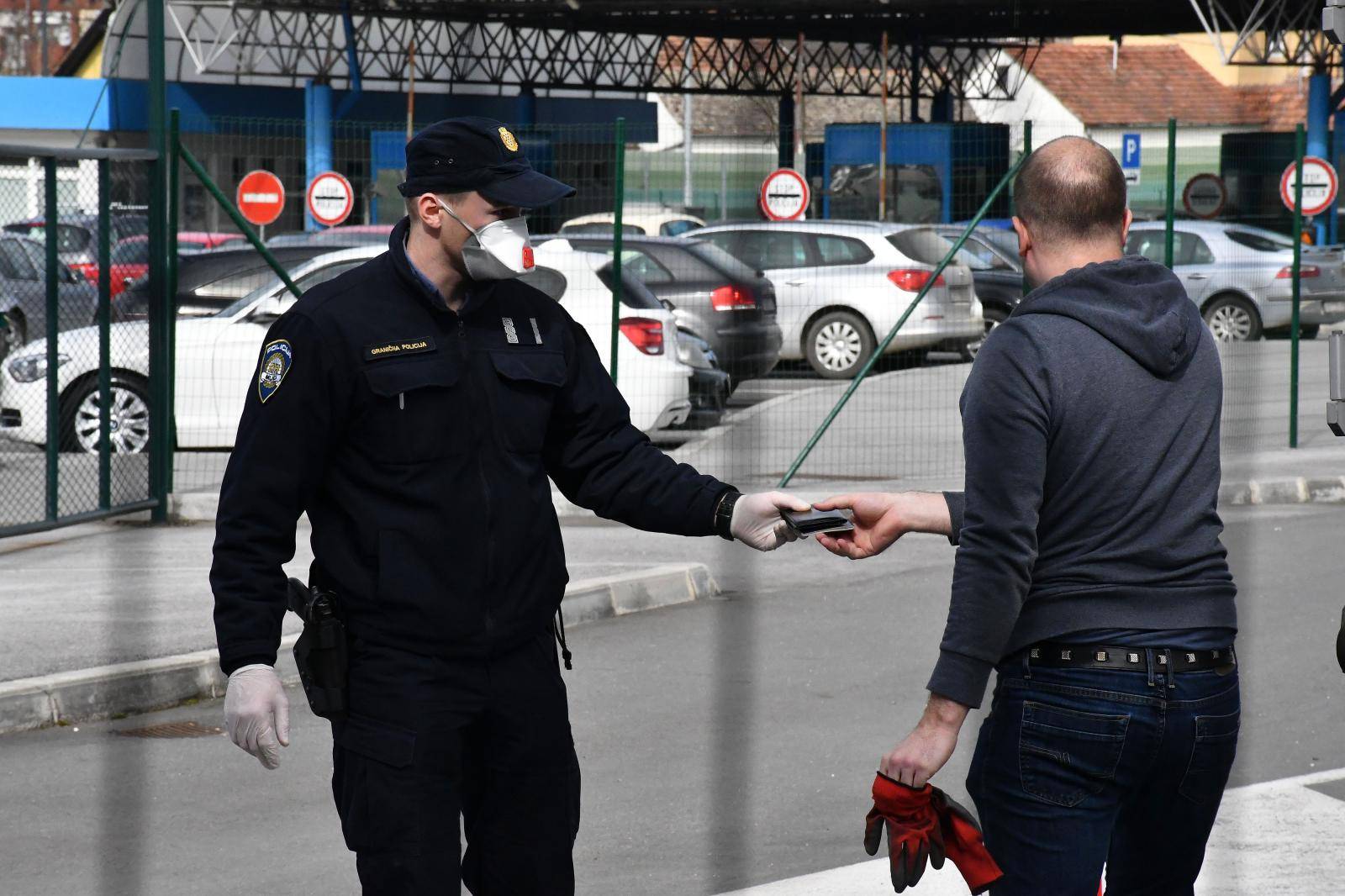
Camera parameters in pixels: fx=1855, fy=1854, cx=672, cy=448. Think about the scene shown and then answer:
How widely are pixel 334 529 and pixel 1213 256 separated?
20819 millimetres

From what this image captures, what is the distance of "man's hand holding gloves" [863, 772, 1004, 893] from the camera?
129 inches

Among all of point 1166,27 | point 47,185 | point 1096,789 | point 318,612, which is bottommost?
point 1096,789

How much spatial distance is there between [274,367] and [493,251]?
493 millimetres

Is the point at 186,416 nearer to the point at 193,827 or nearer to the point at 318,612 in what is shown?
the point at 193,827

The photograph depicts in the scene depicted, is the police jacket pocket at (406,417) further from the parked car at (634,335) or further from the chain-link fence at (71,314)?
the parked car at (634,335)

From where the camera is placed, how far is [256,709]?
3.57 meters

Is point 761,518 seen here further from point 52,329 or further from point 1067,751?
point 52,329

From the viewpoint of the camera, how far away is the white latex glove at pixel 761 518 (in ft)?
13.3

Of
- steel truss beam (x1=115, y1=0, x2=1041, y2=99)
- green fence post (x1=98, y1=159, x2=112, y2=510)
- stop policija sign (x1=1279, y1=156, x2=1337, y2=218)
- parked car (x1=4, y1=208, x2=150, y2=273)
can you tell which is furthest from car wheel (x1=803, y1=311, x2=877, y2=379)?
steel truss beam (x1=115, y1=0, x2=1041, y2=99)

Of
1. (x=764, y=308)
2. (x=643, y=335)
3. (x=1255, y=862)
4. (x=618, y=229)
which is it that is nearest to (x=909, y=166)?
(x=764, y=308)

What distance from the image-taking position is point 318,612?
143 inches

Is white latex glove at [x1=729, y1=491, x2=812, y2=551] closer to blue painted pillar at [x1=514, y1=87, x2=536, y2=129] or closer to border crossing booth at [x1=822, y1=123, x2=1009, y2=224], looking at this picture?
border crossing booth at [x1=822, y1=123, x2=1009, y2=224]

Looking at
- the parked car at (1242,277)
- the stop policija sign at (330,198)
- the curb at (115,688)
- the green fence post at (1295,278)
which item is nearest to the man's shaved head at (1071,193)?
the curb at (115,688)

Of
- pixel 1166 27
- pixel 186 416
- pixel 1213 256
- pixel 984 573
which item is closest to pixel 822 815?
pixel 984 573
